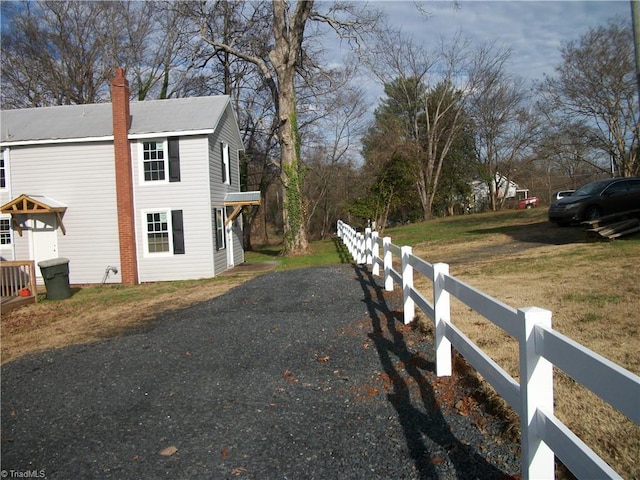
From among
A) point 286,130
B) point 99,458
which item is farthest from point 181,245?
point 99,458

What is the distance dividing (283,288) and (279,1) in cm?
1557

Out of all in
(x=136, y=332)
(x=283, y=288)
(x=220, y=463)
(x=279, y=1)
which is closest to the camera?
(x=220, y=463)

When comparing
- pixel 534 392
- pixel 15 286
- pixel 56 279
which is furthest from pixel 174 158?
pixel 534 392

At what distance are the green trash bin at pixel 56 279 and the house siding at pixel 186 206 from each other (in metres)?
3.53

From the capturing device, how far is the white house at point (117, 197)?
17.7m

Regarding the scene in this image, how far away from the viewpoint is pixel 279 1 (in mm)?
21328

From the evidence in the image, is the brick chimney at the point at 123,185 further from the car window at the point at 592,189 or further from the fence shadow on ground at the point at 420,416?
the car window at the point at 592,189

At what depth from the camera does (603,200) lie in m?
16.3

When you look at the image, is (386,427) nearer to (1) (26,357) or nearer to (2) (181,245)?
(1) (26,357)

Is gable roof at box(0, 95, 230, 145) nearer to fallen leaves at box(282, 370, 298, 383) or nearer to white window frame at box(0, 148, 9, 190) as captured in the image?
white window frame at box(0, 148, 9, 190)

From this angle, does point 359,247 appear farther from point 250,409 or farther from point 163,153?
point 250,409

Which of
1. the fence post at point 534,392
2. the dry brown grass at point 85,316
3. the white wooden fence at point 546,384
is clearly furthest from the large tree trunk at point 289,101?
the fence post at point 534,392

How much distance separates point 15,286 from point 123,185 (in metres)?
5.17

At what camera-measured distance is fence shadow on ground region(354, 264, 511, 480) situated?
3121mm
